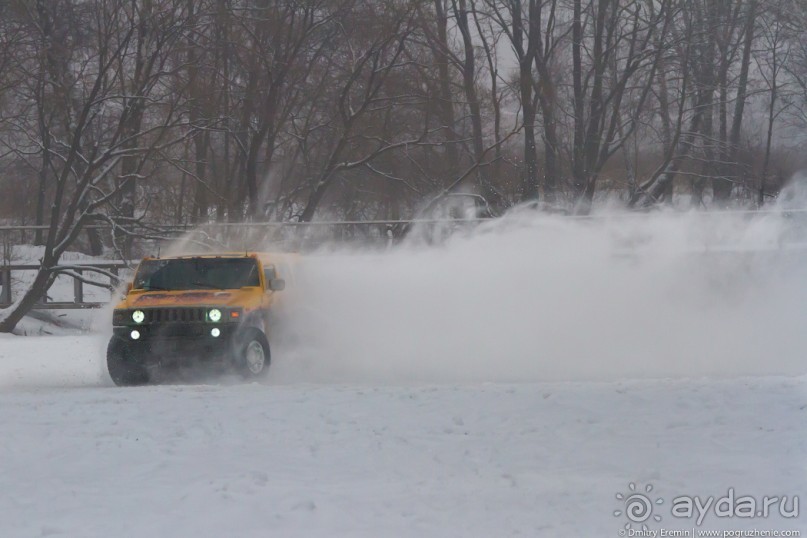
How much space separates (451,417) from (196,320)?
417 centimetres

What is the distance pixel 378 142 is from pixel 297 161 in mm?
3489

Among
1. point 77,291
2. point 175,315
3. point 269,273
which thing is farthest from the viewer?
point 77,291

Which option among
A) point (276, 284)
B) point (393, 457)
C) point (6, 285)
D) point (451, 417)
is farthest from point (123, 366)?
point (6, 285)

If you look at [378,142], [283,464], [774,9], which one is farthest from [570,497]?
[774,9]

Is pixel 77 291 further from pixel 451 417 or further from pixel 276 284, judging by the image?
pixel 451 417

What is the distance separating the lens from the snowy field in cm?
701

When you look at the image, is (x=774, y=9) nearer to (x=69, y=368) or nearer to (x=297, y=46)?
(x=297, y=46)

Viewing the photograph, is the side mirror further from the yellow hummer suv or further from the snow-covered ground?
the snow-covered ground

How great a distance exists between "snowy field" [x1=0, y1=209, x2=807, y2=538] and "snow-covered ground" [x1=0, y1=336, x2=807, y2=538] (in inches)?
1.0

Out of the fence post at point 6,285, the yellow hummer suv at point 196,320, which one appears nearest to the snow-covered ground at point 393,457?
the yellow hummer suv at point 196,320

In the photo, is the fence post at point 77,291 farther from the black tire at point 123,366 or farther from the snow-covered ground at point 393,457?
the snow-covered ground at point 393,457

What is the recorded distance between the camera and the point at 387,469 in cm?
794

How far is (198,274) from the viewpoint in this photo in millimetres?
13391

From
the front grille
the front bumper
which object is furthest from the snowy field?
the front grille
